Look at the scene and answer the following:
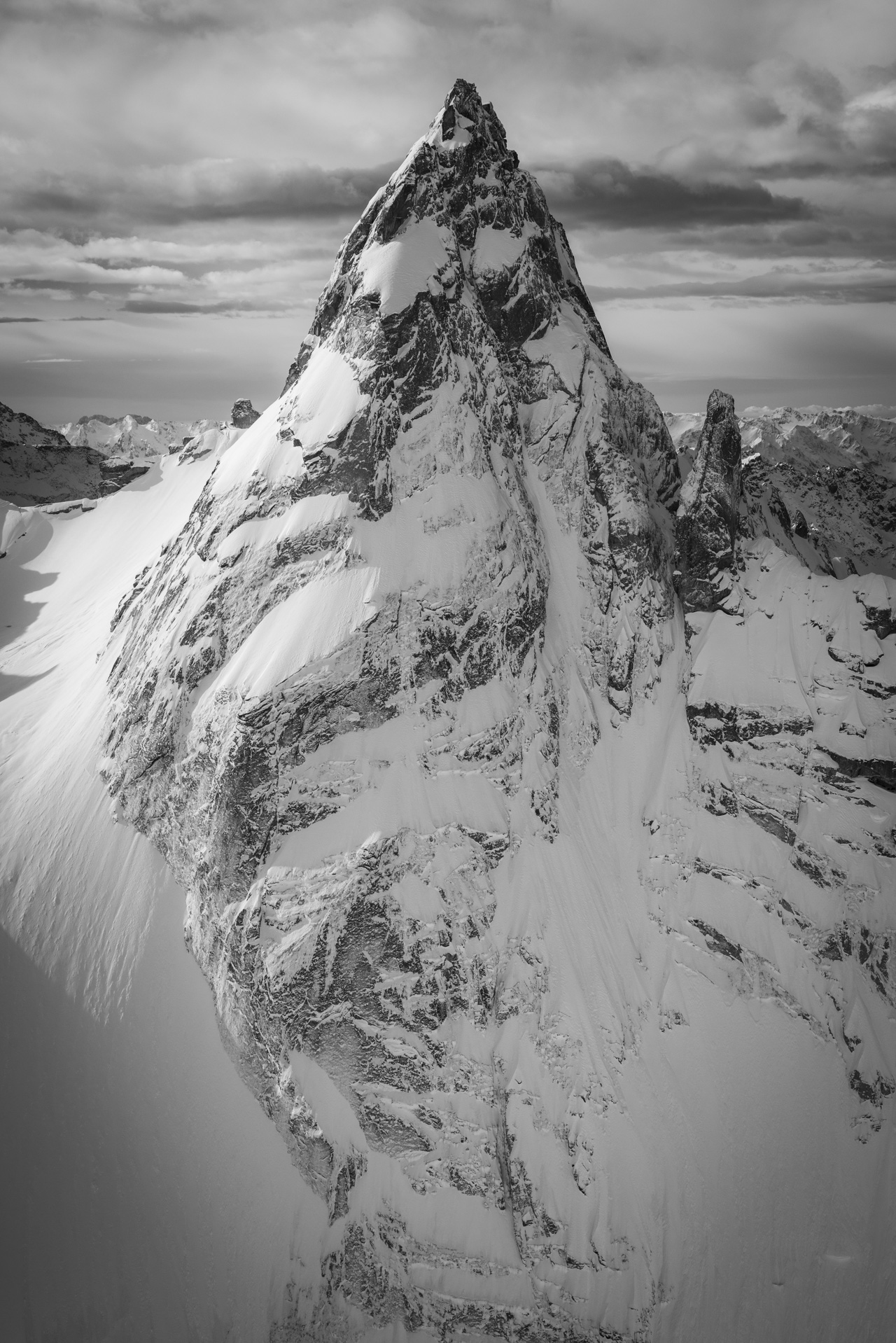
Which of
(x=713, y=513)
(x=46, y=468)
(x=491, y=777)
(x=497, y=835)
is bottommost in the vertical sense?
(x=497, y=835)

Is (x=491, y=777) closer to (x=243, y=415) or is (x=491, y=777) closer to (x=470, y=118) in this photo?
(x=470, y=118)

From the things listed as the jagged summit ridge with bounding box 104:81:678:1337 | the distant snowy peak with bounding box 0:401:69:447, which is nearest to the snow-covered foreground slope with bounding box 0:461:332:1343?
the jagged summit ridge with bounding box 104:81:678:1337

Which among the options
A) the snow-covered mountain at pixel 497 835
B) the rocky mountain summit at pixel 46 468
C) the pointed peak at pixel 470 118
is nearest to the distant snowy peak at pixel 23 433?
the rocky mountain summit at pixel 46 468

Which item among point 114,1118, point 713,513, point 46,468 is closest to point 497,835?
point 114,1118

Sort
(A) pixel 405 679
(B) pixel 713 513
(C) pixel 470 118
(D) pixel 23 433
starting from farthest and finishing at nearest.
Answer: (D) pixel 23 433, (B) pixel 713 513, (C) pixel 470 118, (A) pixel 405 679

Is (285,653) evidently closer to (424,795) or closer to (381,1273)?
(424,795)

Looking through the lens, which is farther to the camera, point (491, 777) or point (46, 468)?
point (46, 468)
